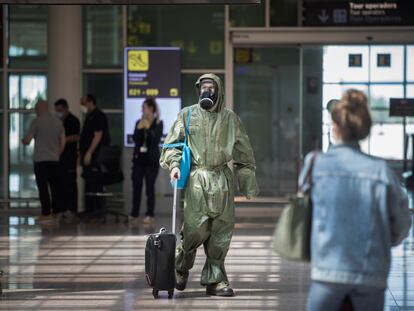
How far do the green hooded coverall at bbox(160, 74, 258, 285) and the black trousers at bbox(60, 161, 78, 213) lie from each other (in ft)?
21.6

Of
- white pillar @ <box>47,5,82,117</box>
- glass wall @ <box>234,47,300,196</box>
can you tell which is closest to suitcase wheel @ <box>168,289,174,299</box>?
white pillar @ <box>47,5,82,117</box>

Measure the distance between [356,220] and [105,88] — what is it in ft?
41.2

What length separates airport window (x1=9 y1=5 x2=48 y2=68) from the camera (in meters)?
17.0

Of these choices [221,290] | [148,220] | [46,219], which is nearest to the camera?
[221,290]

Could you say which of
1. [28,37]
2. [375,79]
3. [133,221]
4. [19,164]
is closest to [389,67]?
[375,79]

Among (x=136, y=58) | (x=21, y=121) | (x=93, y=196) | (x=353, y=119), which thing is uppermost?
(x=136, y=58)

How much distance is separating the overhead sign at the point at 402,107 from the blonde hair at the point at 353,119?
1205 centimetres

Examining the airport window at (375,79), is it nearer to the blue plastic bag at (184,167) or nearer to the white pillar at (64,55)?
the white pillar at (64,55)

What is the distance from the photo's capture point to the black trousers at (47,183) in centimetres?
1447

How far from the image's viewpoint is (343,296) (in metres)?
4.50

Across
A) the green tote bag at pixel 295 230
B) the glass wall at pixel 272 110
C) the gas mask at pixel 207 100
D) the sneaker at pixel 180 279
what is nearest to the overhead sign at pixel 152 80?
the glass wall at pixel 272 110

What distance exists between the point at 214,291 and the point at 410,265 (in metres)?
2.73

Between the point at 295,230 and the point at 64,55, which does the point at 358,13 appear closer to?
the point at 64,55

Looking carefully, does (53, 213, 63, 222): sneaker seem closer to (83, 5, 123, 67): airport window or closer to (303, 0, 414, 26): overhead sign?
(83, 5, 123, 67): airport window
